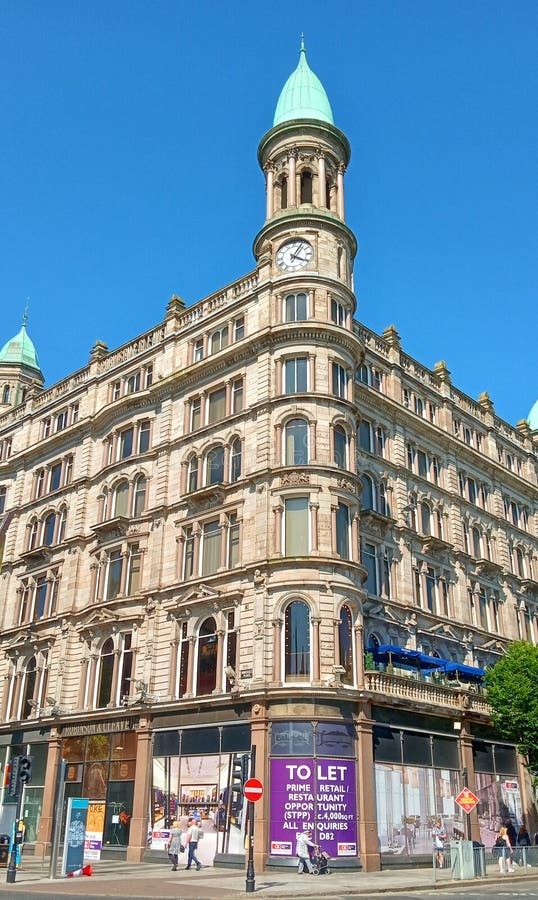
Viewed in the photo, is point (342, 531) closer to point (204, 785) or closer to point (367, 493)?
point (367, 493)

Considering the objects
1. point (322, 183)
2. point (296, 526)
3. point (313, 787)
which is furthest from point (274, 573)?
point (322, 183)

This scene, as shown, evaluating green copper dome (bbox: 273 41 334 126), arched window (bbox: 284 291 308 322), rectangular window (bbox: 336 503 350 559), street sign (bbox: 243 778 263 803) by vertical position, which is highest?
green copper dome (bbox: 273 41 334 126)

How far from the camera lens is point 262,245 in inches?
1687

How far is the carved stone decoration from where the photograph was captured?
3553cm

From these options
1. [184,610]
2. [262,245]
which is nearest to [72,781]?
[184,610]

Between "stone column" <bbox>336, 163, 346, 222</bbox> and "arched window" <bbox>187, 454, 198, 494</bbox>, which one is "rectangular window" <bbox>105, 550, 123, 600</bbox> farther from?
"stone column" <bbox>336, 163, 346, 222</bbox>

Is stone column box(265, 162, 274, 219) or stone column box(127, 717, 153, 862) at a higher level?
stone column box(265, 162, 274, 219)

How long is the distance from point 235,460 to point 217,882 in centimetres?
1833

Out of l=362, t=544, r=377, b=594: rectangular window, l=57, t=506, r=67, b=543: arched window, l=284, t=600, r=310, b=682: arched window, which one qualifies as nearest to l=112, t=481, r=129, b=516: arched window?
l=57, t=506, r=67, b=543: arched window

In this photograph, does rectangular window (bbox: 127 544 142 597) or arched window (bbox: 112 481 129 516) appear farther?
arched window (bbox: 112 481 129 516)

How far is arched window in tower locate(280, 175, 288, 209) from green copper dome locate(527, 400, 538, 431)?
3330cm

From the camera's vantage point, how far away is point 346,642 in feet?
110

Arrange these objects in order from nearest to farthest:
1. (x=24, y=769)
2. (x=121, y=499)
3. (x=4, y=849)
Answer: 1. (x=24, y=769)
2. (x=4, y=849)
3. (x=121, y=499)

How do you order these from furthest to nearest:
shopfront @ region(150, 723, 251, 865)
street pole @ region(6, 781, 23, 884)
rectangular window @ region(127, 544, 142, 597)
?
rectangular window @ region(127, 544, 142, 597) → shopfront @ region(150, 723, 251, 865) → street pole @ region(6, 781, 23, 884)
